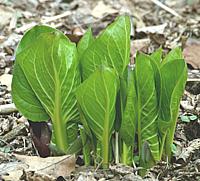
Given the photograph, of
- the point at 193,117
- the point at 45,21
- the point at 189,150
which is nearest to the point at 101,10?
the point at 45,21

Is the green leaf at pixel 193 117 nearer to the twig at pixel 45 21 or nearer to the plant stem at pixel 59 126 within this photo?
the plant stem at pixel 59 126

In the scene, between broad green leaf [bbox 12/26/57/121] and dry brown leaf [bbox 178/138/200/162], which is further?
dry brown leaf [bbox 178/138/200/162]

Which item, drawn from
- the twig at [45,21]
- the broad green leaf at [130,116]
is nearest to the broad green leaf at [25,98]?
the broad green leaf at [130,116]

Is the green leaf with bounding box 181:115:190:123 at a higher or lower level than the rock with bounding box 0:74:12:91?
lower

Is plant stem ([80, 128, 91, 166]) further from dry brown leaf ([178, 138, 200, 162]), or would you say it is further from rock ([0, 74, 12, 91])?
rock ([0, 74, 12, 91])

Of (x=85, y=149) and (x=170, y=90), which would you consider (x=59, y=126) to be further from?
(x=170, y=90)

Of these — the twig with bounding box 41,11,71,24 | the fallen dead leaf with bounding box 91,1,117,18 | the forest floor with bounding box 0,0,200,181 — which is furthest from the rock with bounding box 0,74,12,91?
the fallen dead leaf with bounding box 91,1,117,18

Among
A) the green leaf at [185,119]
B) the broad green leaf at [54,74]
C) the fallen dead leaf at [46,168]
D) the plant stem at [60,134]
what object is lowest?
the fallen dead leaf at [46,168]
